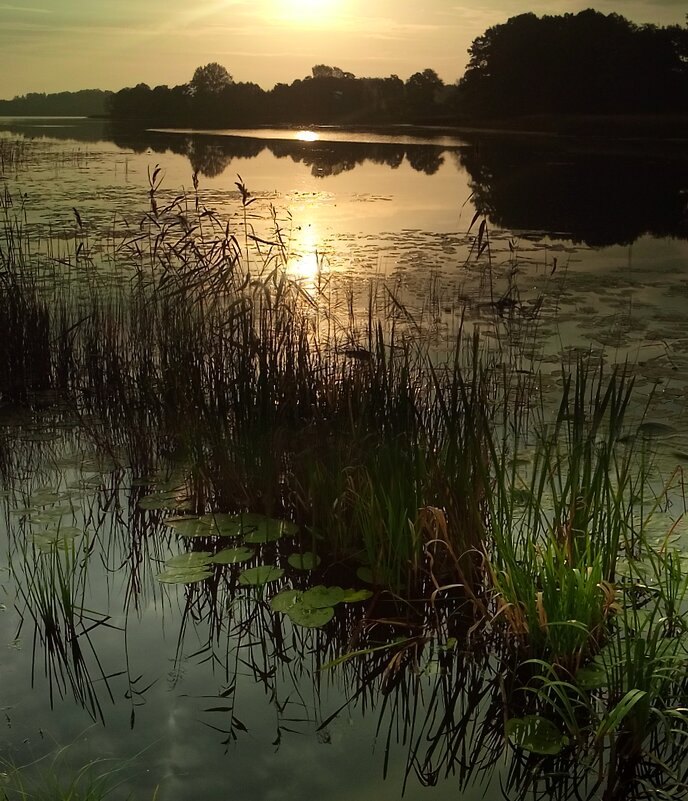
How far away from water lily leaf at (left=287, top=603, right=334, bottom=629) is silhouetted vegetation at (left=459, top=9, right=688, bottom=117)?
82.9 feet

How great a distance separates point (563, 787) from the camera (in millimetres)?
1746

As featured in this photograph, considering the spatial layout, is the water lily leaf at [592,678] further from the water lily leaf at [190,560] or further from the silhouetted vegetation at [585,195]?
the silhouetted vegetation at [585,195]

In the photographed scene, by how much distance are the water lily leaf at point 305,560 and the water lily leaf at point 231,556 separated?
0.13 meters

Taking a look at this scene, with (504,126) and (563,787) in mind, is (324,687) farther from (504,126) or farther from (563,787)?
(504,126)

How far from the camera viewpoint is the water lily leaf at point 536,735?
180 cm

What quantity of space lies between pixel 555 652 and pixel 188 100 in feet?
110

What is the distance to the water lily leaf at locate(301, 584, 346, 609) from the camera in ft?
7.64

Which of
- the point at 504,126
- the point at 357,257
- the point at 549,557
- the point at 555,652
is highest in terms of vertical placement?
the point at 504,126

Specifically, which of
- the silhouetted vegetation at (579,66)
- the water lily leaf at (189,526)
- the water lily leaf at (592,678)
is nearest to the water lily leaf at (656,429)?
the water lily leaf at (592,678)

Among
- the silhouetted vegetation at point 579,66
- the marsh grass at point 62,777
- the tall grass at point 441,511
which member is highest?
the silhouetted vegetation at point 579,66

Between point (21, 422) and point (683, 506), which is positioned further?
point (21, 422)

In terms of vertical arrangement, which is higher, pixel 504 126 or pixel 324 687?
pixel 504 126

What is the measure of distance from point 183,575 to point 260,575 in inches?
8.8

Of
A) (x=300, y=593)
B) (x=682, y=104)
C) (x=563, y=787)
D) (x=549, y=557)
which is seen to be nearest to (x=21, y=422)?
(x=300, y=593)
